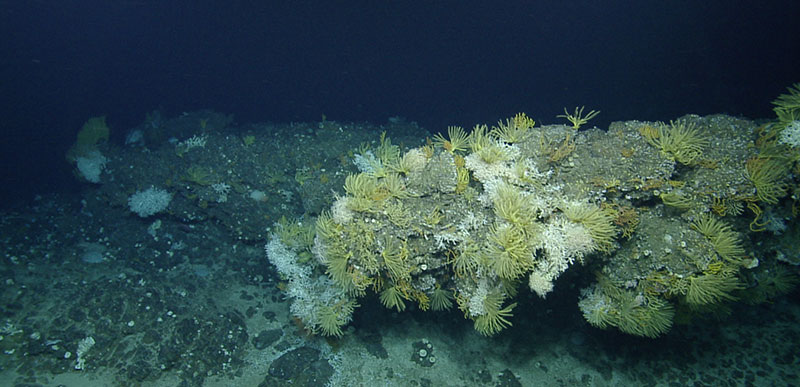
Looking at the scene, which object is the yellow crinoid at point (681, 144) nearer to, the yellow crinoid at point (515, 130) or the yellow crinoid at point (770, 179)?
the yellow crinoid at point (770, 179)

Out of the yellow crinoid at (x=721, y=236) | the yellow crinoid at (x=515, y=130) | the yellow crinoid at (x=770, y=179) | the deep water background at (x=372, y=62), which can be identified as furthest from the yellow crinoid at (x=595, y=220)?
the deep water background at (x=372, y=62)

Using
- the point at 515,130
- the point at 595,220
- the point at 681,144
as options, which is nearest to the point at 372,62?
the point at 515,130

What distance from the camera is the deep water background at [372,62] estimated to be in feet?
45.0

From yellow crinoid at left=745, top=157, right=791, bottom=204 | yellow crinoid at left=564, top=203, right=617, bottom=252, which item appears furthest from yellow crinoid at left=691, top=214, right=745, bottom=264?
yellow crinoid at left=564, top=203, right=617, bottom=252

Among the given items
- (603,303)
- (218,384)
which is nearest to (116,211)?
(218,384)

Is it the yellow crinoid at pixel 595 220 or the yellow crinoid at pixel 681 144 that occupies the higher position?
the yellow crinoid at pixel 681 144

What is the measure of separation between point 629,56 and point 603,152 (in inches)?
663

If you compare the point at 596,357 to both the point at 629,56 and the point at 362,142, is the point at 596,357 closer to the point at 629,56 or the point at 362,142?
the point at 362,142

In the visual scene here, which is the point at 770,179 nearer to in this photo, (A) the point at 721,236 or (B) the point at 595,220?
(A) the point at 721,236

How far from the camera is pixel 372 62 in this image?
28.3 m

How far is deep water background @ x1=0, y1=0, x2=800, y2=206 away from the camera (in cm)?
1371

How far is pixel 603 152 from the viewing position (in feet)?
13.6

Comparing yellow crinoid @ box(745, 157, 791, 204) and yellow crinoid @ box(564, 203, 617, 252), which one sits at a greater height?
yellow crinoid @ box(745, 157, 791, 204)

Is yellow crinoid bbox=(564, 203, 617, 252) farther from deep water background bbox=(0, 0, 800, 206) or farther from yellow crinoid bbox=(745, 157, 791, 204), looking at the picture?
deep water background bbox=(0, 0, 800, 206)
